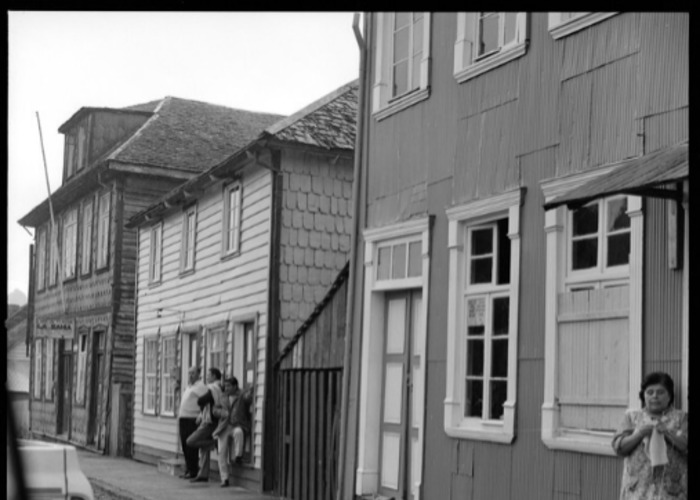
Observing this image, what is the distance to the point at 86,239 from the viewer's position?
25.8 meters

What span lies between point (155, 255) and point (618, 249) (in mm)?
14244

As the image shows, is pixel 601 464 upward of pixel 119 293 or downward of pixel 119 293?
downward

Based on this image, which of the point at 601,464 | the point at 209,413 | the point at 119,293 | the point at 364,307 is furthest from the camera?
the point at 119,293

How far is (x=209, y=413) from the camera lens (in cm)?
1611

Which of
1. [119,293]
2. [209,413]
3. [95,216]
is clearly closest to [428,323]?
[209,413]

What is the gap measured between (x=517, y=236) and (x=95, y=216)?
17132 mm

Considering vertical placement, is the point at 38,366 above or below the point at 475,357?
below

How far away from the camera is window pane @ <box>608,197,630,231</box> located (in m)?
8.11

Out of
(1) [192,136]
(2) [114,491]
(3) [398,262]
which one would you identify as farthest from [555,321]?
(1) [192,136]

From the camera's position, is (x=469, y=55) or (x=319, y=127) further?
(x=319, y=127)

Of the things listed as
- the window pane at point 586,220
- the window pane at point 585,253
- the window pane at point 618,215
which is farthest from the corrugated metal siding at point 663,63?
the window pane at point 585,253

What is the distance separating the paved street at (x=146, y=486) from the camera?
14740 millimetres

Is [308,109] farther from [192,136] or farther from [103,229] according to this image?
[103,229]
